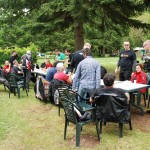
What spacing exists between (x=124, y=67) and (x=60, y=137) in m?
4.02

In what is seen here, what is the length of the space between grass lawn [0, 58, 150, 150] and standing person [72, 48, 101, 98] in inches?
35.1

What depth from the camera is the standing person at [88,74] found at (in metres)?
6.73

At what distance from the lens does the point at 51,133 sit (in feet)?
21.4

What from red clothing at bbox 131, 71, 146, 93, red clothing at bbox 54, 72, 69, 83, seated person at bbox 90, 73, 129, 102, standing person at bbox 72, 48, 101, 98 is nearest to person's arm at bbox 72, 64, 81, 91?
standing person at bbox 72, 48, 101, 98

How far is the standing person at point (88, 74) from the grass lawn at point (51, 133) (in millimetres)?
892

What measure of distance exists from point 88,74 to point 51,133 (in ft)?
4.95

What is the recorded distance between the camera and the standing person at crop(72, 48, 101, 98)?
6.73 meters

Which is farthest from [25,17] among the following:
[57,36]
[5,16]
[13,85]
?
[57,36]

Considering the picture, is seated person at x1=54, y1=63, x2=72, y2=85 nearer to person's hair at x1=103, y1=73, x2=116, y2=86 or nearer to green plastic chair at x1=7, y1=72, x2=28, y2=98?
green plastic chair at x1=7, y1=72, x2=28, y2=98

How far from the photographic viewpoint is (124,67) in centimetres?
948

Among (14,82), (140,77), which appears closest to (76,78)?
(140,77)

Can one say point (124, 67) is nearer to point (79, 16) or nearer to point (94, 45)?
point (79, 16)

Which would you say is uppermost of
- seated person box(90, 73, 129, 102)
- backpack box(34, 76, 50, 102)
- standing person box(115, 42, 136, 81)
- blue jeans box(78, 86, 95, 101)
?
standing person box(115, 42, 136, 81)

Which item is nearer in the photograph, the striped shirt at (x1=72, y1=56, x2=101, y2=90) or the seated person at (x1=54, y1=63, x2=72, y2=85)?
the striped shirt at (x1=72, y1=56, x2=101, y2=90)
